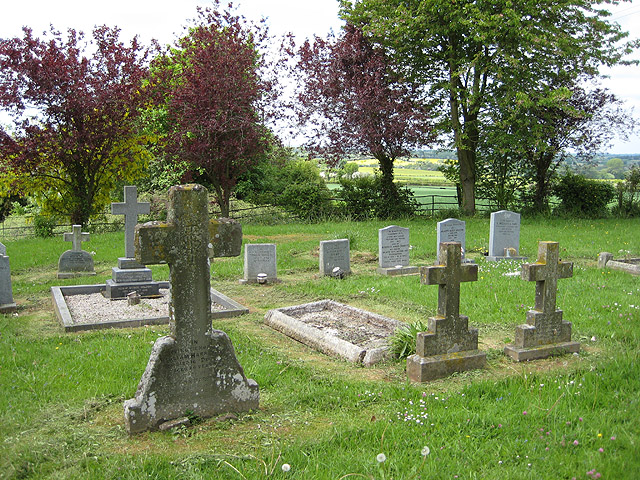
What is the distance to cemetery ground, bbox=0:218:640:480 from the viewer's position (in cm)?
405

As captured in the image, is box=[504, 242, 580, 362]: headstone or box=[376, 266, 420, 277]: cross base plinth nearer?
box=[504, 242, 580, 362]: headstone

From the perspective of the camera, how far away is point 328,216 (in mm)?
24047

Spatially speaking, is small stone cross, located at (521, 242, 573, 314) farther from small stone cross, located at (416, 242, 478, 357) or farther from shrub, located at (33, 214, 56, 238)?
shrub, located at (33, 214, 56, 238)

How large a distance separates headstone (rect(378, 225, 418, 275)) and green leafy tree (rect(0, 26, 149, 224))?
1211 cm

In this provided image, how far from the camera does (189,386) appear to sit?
500 cm

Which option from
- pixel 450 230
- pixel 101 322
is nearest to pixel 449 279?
pixel 101 322

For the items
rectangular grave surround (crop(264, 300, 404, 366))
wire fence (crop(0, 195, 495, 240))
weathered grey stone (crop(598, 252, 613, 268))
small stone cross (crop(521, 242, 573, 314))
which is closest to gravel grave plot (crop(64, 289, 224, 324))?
rectangular grave surround (crop(264, 300, 404, 366))

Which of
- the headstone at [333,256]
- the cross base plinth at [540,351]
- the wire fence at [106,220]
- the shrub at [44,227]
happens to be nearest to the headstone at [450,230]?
the headstone at [333,256]

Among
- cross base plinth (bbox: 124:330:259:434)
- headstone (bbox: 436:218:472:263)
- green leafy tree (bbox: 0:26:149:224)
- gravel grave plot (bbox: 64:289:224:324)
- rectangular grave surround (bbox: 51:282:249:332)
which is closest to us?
cross base plinth (bbox: 124:330:259:434)

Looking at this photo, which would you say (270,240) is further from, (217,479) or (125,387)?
(217,479)

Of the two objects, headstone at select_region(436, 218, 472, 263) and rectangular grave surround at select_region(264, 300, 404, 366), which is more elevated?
headstone at select_region(436, 218, 472, 263)

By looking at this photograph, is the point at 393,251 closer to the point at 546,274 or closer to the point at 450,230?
the point at 450,230

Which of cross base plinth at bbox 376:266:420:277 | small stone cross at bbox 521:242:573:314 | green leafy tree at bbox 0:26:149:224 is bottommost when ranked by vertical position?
cross base plinth at bbox 376:266:420:277

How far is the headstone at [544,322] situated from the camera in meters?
6.57
